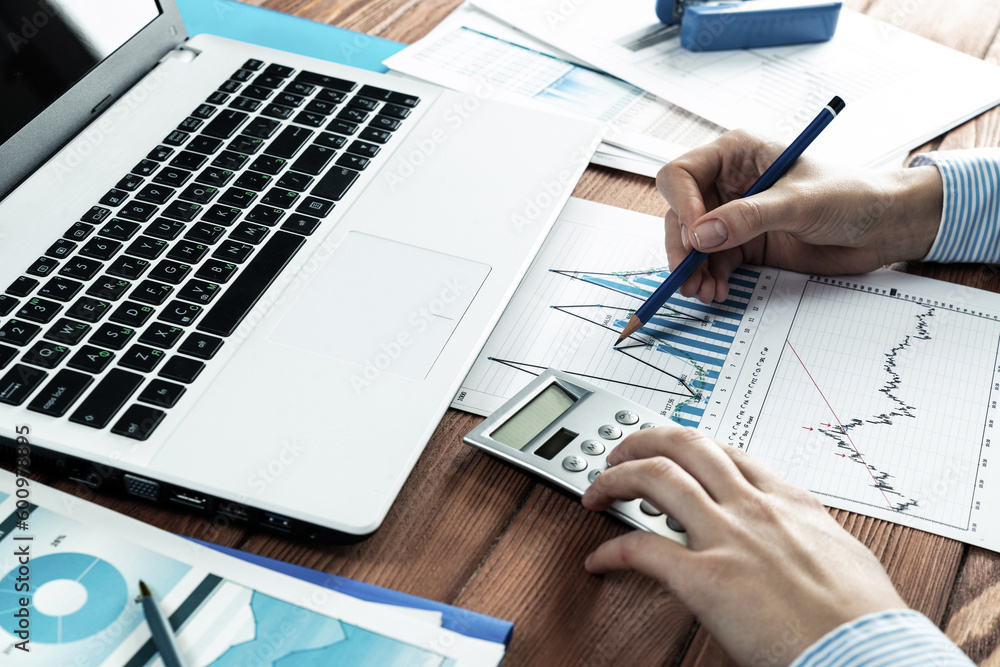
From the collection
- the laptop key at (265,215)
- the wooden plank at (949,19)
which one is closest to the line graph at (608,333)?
the laptop key at (265,215)

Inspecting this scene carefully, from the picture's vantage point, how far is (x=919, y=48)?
3.49 feet

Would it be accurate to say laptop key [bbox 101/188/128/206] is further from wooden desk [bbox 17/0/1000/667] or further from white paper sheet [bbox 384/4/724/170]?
white paper sheet [bbox 384/4/724/170]

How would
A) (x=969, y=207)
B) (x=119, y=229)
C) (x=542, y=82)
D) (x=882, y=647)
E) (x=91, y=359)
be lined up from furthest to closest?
(x=542, y=82), (x=969, y=207), (x=119, y=229), (x=91, y=359), (x=882, y=647)

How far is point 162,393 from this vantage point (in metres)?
0.55

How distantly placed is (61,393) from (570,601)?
0.35 metres

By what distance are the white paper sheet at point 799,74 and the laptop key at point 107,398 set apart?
2.19 ft

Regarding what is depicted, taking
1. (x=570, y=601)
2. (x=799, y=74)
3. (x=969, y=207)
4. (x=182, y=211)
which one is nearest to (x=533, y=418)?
(x=570, y=601)

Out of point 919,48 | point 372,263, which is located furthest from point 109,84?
point 919,48

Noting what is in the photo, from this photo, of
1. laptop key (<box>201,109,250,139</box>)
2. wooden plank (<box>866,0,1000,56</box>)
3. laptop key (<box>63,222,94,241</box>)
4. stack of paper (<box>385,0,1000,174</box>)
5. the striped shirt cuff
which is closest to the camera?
the striped shirt cuff

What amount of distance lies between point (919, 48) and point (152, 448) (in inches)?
40.2

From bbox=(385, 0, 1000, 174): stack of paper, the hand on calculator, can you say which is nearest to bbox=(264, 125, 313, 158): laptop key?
bbox=(385, 0, 1000, 174): stack of paper

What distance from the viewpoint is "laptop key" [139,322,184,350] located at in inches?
23.0

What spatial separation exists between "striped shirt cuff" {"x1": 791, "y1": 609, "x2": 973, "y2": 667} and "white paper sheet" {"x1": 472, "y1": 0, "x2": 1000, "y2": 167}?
546mm

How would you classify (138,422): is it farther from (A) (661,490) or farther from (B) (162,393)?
(A) (661,490)
